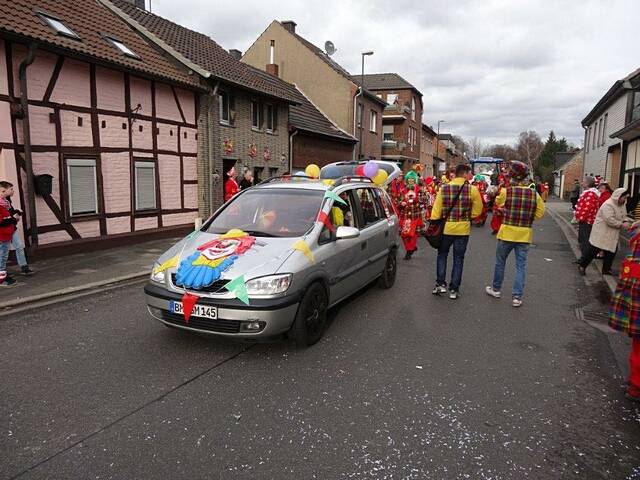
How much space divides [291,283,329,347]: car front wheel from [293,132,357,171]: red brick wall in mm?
16913

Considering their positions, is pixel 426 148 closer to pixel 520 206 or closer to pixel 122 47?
pixel 122 47

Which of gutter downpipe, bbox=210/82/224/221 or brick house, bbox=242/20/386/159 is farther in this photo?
brick house, bbox=242/20/386/159

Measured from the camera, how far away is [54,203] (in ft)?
31.2

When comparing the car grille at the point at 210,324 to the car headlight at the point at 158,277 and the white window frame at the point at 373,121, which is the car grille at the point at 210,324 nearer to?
the car headlight at the point at 158,277

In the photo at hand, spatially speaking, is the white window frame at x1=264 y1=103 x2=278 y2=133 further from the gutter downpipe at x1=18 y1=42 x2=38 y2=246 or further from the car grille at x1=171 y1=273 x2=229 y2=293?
the car grille at x1=171 y1=273 x2=229 y2=293

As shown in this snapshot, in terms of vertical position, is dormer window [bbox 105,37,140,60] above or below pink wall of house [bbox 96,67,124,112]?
above

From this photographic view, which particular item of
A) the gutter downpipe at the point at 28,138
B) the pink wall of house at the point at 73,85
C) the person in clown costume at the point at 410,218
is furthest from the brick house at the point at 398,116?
the gutter downpipe at the point at 28,138

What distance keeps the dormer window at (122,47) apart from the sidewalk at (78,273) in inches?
195

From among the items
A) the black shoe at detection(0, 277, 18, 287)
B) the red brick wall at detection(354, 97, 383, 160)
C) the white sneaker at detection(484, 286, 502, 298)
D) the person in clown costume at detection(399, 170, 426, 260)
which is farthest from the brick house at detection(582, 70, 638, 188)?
the black shoe at detection(0, 277, 18, 287)

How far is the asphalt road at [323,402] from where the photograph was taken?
2.85m

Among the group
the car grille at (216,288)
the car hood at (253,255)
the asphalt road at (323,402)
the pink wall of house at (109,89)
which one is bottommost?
the asphalt road at (323,402)

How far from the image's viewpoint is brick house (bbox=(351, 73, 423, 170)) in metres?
43.8

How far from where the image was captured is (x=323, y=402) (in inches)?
141

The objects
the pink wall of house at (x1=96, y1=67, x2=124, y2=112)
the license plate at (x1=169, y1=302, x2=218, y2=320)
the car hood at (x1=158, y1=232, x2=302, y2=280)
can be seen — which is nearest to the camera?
the license plate at (x1=169, y1=302, x2=218, y2=320)
